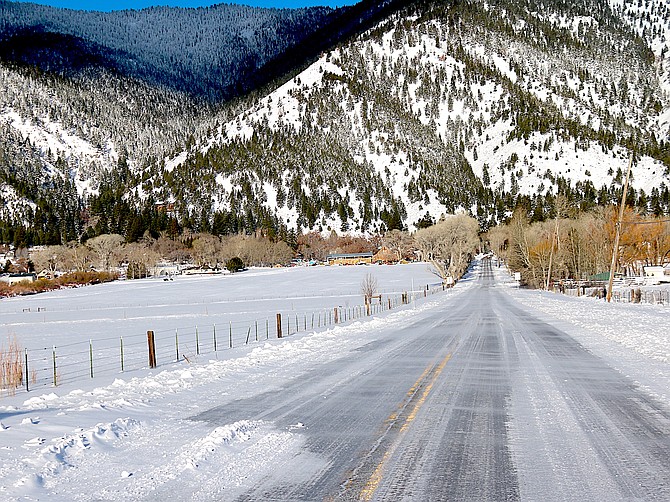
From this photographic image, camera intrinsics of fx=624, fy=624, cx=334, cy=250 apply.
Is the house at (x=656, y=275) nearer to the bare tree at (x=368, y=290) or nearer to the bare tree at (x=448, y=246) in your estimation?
the bare tree at (x=448, y=246)

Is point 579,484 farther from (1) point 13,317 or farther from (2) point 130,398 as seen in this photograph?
(1) point 13,317

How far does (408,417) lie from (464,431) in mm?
1145

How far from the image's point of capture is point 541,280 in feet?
284

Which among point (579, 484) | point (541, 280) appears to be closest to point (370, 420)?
point (579, 484)

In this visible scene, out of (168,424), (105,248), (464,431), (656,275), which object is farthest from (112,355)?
(105,248)

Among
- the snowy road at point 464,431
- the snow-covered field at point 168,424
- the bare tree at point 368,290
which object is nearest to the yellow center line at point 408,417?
the snowy road at point 464,431

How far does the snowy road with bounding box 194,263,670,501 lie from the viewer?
6.62 meters

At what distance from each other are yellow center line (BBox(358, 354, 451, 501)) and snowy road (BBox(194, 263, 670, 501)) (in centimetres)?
2

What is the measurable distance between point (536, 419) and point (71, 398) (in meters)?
8.95

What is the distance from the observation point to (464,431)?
896 cm

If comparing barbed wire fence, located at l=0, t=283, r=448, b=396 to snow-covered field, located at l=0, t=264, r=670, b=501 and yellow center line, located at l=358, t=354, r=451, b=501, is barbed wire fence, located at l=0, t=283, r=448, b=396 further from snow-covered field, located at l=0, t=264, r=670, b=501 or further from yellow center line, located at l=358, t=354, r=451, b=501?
yellow center line, located at l=358, t=354, r=451, b=501

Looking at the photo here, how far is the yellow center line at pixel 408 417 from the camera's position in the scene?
6.51m

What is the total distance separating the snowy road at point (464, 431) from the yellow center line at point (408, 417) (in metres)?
0.02

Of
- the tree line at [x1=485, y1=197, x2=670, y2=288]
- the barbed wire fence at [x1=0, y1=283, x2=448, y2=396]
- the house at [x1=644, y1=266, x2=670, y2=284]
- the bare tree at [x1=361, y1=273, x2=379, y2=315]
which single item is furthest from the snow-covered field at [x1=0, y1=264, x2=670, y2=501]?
the house at [x1=644, y1=266, x2=670, y2=284]
